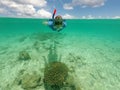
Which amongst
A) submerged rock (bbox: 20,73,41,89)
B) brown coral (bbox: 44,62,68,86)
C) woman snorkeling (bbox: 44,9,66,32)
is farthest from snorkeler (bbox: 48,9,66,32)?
submerged rock (bbox: 20,73,41,89)


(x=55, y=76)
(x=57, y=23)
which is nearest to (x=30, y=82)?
(x=55, y=76)

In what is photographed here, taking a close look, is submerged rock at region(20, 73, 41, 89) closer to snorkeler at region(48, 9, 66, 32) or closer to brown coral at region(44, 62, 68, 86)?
brown coral at region(44, 62, 68, 86)

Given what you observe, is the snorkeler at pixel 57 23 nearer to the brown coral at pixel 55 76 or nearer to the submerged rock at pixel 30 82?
the brown coral at pixel 55 76

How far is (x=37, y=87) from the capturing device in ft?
21.8

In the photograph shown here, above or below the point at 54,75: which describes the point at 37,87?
below

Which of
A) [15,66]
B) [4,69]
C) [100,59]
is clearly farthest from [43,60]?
[100,59]

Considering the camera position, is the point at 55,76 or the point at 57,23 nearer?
the point at 55,76

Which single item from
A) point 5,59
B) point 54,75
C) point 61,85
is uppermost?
point 54,75

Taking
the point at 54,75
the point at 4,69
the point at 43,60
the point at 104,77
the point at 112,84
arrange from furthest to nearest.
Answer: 1. the point at 43,60
2. the point at 4,69
3. the point at 104,77
4. the point at 112,84
5. the point at 54,75

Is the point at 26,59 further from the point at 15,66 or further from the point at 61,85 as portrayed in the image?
the point at 61,85

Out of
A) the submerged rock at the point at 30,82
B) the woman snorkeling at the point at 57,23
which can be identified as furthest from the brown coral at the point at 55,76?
the woman snorkeling at the point at 57,23

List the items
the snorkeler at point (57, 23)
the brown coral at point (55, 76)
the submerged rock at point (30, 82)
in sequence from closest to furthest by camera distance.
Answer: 1. the brown coral at point (55, 76)
2. the submerged rock at point (30, 82)
3. the snorkeler at point (57, 23)

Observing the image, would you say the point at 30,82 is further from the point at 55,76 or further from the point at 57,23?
the point at 57,23

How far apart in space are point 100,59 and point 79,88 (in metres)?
5.36
